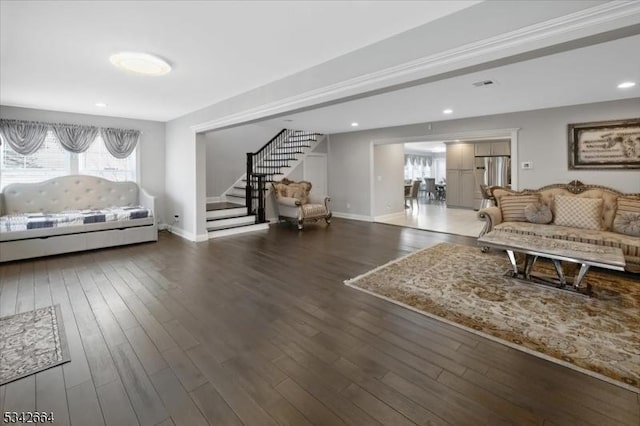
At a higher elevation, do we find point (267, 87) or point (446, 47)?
point (267, 87)

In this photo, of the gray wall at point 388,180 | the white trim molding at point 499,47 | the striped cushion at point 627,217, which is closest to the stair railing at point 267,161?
the gray wall at point 388,180

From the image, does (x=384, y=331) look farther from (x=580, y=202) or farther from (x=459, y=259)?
(x=580, y=202)

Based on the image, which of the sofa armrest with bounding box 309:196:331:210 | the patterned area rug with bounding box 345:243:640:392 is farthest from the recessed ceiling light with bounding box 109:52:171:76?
the sofa armrest with bounding box 309:196:331:210

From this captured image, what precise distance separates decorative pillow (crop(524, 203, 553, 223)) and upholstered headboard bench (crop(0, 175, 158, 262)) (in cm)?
657

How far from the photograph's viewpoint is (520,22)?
1.85 metres

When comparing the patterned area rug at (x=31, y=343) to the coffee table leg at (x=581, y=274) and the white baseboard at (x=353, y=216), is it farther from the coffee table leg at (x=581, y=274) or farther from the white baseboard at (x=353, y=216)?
the white baseboard at (x=353, y=216)

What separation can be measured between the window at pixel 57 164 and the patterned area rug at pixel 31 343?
12.8 ft

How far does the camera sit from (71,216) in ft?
16.3

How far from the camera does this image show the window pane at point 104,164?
6004 millimetres

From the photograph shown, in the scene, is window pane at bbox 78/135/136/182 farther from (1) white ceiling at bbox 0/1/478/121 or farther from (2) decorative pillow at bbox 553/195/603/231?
(2) decorative pillow at bbox 553/195/603/231

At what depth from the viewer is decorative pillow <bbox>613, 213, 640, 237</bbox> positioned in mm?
4000

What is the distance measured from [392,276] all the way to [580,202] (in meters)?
3.32

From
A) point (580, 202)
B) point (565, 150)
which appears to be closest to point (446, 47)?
point (580, 202)

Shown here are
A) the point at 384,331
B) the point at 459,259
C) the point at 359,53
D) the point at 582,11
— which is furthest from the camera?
the point at 459,259
